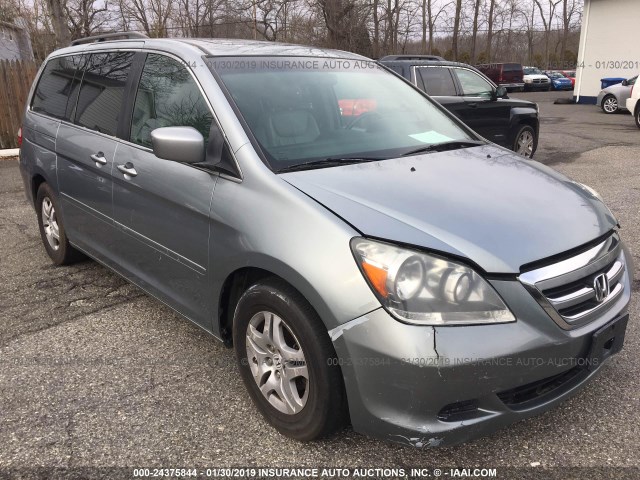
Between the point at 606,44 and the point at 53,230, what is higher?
the point at 606,44

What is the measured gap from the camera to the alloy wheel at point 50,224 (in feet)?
14.9

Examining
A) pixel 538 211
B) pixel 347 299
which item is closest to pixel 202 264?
pixel 347 299

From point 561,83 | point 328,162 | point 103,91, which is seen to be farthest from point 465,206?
point 561,83

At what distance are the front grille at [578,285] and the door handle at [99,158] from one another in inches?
104

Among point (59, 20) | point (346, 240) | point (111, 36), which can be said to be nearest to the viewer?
point (346, 240)

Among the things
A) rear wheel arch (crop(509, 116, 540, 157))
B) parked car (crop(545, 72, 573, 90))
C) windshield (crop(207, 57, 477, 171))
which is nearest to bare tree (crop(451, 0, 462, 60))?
parked car (crop(545, 72, 573, 90))

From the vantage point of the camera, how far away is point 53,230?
4.63 m

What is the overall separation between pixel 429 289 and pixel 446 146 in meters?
1.40

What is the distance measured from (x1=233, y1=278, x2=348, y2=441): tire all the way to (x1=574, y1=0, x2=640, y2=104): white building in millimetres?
24737

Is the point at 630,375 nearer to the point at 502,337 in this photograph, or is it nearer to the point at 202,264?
the point at 502,337

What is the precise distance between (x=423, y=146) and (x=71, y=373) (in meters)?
2.34

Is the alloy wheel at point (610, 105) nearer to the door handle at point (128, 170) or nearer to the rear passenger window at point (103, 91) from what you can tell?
the rear passenger window at point (103, 91)

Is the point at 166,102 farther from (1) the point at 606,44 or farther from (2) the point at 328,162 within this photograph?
(1) the point at 606,44

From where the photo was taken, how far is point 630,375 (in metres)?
2.90
